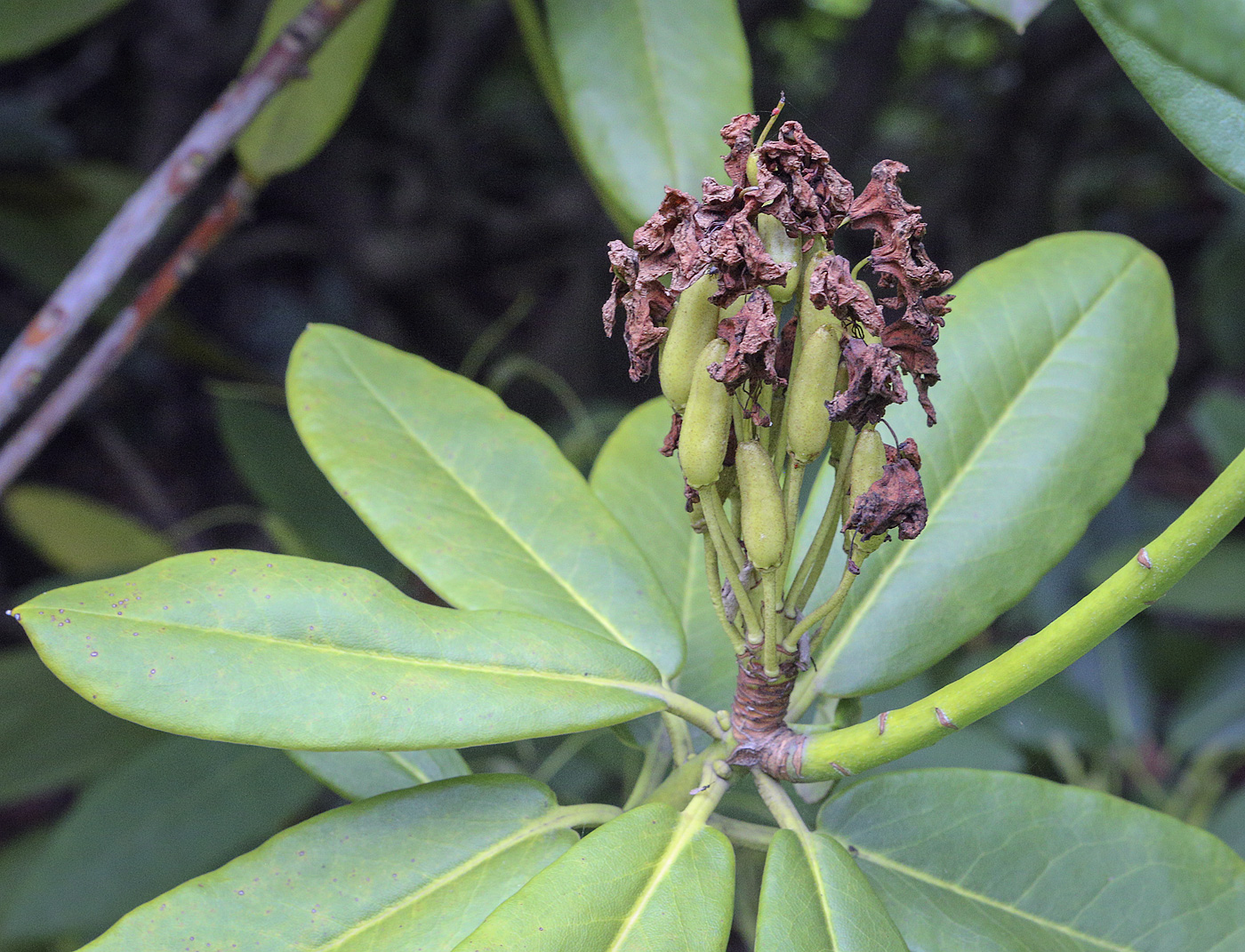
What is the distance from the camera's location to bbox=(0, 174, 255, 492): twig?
979mm

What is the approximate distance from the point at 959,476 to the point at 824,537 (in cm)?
25

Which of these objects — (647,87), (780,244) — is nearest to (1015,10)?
(647,87)

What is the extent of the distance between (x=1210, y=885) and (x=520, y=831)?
0.44m

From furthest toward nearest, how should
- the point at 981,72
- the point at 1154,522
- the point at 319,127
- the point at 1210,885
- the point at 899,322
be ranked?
the point at 981,72
the point at 1154,522
the point at 319,127
the point at 1210,885
the point at 899,322

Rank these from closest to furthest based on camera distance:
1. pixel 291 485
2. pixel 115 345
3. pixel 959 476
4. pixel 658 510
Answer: pixel 959 476
pixel 658 510
pixel 115 345
pixel 291 485

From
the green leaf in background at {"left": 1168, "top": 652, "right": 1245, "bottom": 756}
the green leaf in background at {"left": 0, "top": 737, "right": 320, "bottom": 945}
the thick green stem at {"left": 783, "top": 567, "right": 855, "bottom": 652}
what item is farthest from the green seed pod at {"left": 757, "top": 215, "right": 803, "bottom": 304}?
the green leaf in background at {"left": 1168, "top": 652, "right": 1245, "bottom": 756}

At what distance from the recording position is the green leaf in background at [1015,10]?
0.78 meters

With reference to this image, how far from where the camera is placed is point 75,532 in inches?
64.7

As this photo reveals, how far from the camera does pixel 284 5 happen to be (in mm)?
1145

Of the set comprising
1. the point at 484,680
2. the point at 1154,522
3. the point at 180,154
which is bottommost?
the point at 1154,522

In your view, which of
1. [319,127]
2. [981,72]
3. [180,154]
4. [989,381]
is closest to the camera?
[989,381]

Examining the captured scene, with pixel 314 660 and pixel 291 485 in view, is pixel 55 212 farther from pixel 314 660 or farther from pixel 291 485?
pixel 314 660

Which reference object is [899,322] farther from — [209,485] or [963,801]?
[209,485]

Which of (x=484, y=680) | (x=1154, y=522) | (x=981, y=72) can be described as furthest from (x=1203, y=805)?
(x=981, y=72)
